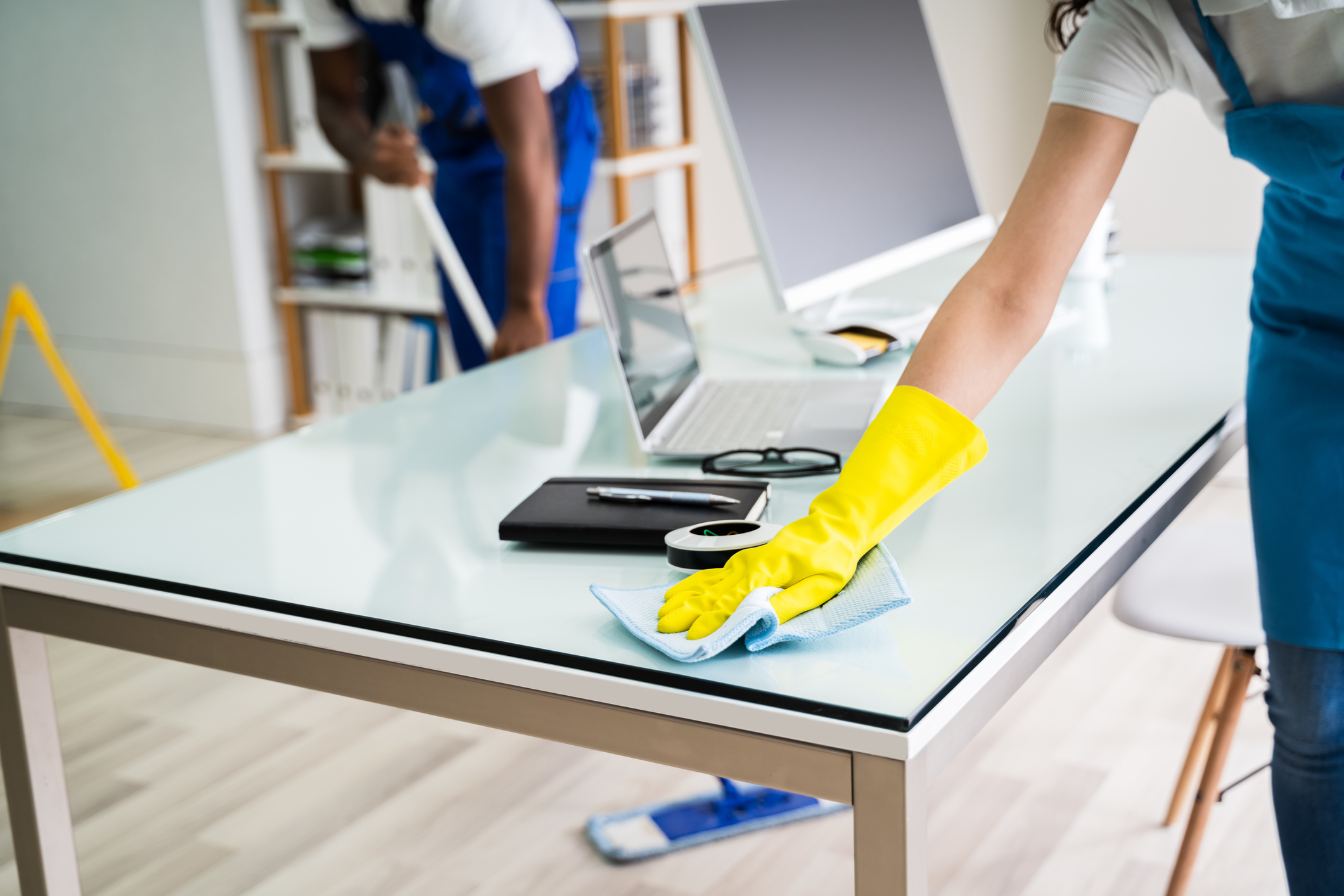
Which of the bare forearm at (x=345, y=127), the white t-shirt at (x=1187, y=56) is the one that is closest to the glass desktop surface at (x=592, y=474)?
the white t-shirt at (x=1187, y=56)

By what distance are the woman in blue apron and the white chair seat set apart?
0.85ft

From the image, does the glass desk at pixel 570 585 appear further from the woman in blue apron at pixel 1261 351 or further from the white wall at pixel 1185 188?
the white wall at pixel 1185 188

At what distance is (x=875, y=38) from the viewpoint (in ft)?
5.99

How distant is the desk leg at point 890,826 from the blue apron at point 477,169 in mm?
1887

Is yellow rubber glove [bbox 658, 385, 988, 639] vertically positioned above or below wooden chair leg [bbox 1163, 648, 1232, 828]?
above

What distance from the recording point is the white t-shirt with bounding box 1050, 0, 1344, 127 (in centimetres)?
99

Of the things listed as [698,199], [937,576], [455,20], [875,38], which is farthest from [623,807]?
[698,199]

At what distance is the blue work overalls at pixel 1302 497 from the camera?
1.06 meters

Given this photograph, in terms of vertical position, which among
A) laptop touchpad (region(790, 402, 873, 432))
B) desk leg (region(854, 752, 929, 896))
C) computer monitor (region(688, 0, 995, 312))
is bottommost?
desk leg (region(854, 752, 929, 896))

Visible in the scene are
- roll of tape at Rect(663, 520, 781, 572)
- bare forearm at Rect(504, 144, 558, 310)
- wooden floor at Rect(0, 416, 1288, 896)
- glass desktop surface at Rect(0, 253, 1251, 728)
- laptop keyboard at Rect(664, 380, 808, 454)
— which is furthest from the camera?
bare forearm at Rect(504, 144, 558, 310)

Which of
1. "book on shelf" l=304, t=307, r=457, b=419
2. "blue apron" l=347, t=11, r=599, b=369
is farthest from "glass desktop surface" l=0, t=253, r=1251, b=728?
"book on shelf" l=304, t=307, r=457, b=419

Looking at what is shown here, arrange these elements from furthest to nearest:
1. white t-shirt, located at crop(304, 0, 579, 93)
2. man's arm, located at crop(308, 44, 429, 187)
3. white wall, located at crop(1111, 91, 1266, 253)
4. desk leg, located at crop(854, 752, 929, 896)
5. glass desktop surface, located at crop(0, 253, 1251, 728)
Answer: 1. white wall, located at crop(1111, 91, 1266, 253)
2. man's arm, located at crop(308, 44, 429, 187)
3. white t-shirt, located at crop(304, 0, 579, 93)
4. glass desktop surface, located at crop(0, 253, 1251, 728)
5. desk leg, located at crop(854, 752, 929, 896)

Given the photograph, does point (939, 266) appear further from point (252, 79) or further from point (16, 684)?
point (252, 79)

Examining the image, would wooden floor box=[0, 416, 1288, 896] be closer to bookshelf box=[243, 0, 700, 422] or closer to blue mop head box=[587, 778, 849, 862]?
blue mop head box=[587, 778, 849, 862]
